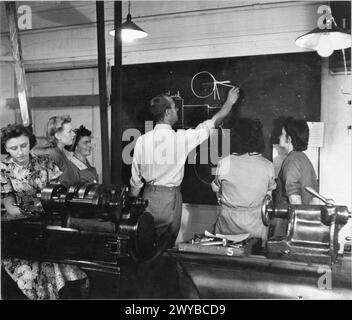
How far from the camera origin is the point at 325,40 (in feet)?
6.95

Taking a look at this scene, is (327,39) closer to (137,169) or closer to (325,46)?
(325,46)

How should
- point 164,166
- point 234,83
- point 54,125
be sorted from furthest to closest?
1. point 54,125
2. point 234,83
3. point 164,166

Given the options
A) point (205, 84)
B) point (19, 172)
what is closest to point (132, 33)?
point (205, 84)

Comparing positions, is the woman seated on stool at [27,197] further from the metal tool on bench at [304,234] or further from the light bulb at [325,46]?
the light bulb at [325,46]

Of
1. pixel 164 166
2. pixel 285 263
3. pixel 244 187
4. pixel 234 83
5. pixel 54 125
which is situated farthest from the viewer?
pixel 54 125

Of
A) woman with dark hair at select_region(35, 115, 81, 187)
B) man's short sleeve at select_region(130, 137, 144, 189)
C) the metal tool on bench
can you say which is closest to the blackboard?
man's short sleeve at select_region(130, 137, 144, 189)

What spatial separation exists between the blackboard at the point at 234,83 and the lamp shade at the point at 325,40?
0.24ft

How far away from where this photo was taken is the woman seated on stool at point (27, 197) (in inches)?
71.1

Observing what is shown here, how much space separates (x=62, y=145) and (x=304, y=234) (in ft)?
5.17

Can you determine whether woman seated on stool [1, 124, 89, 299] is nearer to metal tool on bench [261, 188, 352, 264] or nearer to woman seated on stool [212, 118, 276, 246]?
woman seated on stool [212, 118, 276, 246]

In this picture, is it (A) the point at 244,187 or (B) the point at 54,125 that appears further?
(B) the point at 54,125

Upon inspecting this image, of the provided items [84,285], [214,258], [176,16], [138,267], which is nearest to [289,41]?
[176,16]

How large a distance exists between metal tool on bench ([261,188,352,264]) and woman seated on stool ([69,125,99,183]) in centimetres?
130

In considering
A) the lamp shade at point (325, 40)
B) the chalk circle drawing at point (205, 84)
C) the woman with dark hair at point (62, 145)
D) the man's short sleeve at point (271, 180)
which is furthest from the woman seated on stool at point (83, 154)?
the lamp shade at point (325, 40)
